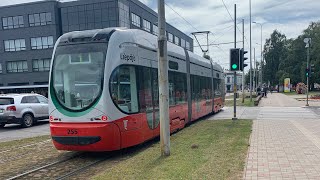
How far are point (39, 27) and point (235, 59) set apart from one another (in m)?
51.4

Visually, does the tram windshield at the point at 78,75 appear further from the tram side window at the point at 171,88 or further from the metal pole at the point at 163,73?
the tram side window at the point at 171,88

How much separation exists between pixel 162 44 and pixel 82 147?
3.29 m

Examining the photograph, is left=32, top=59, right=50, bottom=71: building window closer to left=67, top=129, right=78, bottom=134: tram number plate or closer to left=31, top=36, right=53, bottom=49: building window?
left=31, top=36, right=53, bottom=49: building window

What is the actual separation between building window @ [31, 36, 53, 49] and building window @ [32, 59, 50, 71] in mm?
2542

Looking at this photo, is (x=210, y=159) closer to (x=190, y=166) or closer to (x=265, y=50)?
(x=190, y=166)

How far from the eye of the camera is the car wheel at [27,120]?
680 inches

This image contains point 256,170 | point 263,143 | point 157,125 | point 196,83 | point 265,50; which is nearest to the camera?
point 256,170

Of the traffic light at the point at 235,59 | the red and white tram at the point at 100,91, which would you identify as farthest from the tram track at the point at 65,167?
the traffic light at the point at 235,59

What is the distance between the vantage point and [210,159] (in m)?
7.61

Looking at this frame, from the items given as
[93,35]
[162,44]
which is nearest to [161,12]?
[162,44]

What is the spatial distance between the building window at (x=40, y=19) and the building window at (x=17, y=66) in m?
7.58

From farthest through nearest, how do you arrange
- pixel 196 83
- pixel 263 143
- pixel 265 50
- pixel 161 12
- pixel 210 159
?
pixel 265 50 → pixel 196 83 → pixel 263 143 → pixel 161 12 → pixel 210 159

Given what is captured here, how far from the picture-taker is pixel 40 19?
6019 cm

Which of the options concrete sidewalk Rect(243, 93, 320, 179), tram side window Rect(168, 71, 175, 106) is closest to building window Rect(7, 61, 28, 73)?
tram side window Rect(168, 71, 175, 106)
